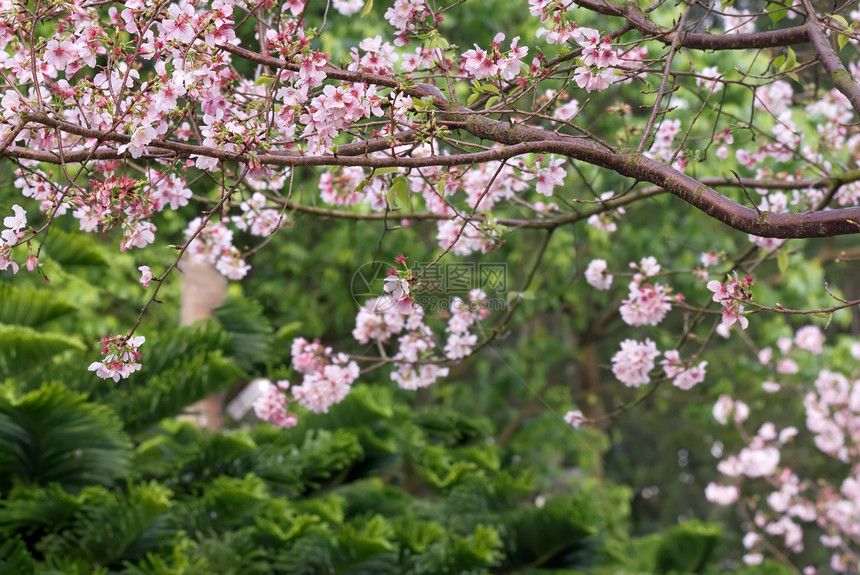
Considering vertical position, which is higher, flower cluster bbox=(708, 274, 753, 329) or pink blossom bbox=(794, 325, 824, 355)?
pink blossom bbox=(794, 325, 824, 355)

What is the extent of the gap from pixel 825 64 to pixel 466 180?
1.08 metres

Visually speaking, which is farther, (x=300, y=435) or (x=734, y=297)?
(x=300, y=435)

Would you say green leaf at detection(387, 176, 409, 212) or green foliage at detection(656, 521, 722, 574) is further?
green foliage at detection(656, 521, 722, 574)

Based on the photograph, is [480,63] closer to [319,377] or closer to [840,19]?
[840,19]

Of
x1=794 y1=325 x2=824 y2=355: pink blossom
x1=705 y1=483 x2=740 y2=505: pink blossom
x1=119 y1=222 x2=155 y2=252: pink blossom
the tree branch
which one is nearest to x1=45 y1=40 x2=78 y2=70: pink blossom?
x1=119 y1=222 x2=155 y2=252: pink blossom

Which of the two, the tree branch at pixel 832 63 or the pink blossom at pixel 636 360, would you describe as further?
the pink blossom at pixel 636 360

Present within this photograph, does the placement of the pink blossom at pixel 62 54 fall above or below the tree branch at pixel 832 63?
above

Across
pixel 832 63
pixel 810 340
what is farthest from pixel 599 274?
pixel 810 340

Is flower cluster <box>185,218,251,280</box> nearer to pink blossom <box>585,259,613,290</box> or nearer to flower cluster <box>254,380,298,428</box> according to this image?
flower cluster <box>254,380,298,428</box>

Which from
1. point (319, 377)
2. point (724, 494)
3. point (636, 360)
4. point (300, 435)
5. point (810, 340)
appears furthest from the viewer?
point (724, 494)

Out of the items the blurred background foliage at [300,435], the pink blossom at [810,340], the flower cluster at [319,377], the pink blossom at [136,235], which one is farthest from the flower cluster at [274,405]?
the pink blossom at [810,340]

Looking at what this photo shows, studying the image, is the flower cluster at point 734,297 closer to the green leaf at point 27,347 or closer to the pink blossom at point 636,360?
the pink blossom at point 636,360

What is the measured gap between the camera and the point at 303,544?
131 inches

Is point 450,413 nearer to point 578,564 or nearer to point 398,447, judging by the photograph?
point 398,447
